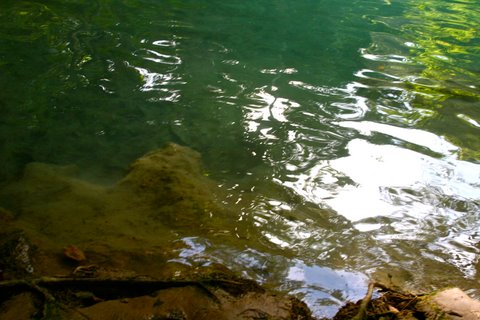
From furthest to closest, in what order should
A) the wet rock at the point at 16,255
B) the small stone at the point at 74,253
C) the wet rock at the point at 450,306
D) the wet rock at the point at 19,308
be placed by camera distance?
the small stone at the point at 74,253 → the wet rock at the point at 16,255 → the wet rock at the point at 450,306 → the wet rock at the point at 19,308

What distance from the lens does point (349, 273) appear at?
2.96m

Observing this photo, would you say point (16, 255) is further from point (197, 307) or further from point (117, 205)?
point (197, 307)

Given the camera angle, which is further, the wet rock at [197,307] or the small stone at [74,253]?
→ the small stone at [74,253]

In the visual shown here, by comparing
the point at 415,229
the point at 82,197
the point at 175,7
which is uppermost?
the point at 175,7

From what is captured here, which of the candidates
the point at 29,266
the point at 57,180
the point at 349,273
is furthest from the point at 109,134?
the point at 349,273

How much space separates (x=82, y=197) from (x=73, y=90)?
2.12m

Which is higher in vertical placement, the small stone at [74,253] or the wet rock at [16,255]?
the wet rock at [16,255]

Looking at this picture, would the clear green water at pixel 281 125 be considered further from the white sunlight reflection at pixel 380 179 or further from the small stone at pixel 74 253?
the small stone at pixel 74 253

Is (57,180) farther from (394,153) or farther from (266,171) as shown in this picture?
(394,153)

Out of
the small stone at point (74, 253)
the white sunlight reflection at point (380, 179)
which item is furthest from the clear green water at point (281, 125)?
the small stone at point (74, 253)

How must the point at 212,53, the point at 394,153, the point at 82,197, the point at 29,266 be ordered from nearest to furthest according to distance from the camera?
the point at 29,266 < the point at 82,197 < the point at 394,153 < the point at 212,53

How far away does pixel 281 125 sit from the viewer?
4.90m

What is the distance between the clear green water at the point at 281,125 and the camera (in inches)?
125

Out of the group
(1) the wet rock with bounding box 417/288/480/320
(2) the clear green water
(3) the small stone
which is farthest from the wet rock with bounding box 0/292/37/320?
(1) the wet rock with bounding box 417/288/480/320
